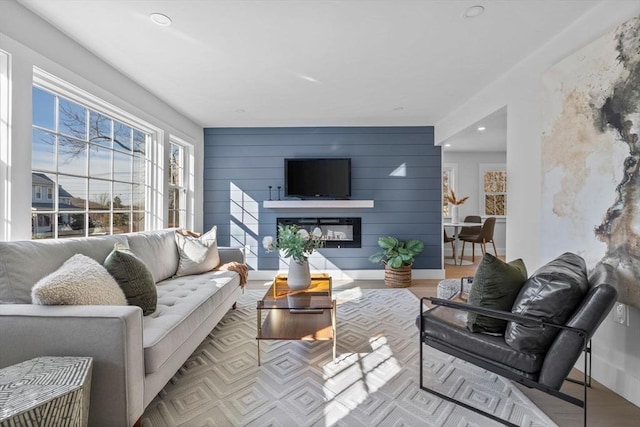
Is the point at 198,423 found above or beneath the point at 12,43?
beneath

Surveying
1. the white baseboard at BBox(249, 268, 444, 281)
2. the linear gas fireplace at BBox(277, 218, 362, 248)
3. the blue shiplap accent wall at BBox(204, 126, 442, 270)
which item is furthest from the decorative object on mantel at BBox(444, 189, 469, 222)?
the linear gas fireplace at BBox(277, 218, 362, 248)

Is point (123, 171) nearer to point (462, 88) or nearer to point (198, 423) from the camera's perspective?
point (198, 423)

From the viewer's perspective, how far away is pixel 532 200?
2590 millimetres

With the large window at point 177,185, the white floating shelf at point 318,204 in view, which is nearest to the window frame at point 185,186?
the large window at point 177,185

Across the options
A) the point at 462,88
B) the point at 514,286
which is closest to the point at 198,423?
the point at 514,286

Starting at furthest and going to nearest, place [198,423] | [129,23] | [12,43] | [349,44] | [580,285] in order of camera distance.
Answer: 1. [349,44]
2. [129,23]
3. [12,43]
4. [198,423]
5. [580,285]

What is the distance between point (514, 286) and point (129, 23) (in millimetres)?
3014

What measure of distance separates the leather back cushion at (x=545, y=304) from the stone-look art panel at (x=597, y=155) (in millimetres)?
451

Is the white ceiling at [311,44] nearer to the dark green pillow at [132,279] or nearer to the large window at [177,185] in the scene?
the large window at [177,185]

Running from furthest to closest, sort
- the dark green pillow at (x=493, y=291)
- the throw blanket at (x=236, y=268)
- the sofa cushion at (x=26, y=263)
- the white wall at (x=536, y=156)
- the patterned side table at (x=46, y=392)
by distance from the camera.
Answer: the throw blanket at (x=236, y=268) < the white wall at (x=536, y=156) < the dark green pillow at (x=493, y=291) < the sofa cushion at (x=26, y=263) < the patterned side table at (x=46, y=392)

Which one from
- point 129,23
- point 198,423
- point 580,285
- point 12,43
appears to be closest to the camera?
point 580,285

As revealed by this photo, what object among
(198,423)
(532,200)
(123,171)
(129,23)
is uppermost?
(129,23)

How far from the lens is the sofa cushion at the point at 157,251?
8.87 ft

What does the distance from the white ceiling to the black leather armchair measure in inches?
70.7
